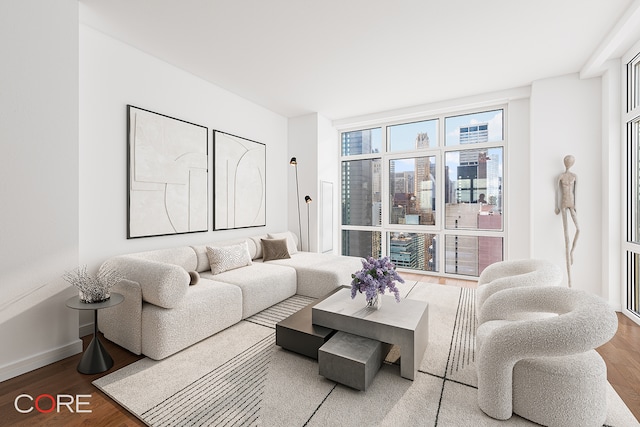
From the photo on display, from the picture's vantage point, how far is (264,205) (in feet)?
15.9

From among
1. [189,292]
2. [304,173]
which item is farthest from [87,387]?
[304,173]

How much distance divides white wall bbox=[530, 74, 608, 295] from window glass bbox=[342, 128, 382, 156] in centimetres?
243

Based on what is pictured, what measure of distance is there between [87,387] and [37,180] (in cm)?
155

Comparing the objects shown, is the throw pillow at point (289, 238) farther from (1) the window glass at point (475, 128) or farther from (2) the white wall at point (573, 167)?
(2) the white wall at point (573, 167)

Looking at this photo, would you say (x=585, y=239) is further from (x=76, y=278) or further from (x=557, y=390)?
(x=76, y=278)

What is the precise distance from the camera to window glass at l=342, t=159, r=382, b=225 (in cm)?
563

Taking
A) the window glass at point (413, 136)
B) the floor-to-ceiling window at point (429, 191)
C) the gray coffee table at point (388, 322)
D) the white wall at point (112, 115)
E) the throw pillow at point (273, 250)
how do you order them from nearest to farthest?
the gray coffee table at point (388, 322), the white wall at point (112, 115), the throw pillow at point (273, 250), the floor-to-ceiling window at point (429, 191), the window glass at point (413, 136)

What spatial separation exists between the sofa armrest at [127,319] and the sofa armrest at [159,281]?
0.06 m

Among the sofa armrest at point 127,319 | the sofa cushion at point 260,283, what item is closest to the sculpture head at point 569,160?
the sofa cushion at point 260,283

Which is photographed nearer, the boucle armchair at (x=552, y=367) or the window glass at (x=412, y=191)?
the boucle armchair at (x=552, y=367)

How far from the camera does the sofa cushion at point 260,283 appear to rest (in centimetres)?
305

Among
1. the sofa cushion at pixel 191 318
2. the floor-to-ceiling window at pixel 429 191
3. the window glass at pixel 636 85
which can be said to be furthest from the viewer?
the floor-to-ceiling window at pixel 429 191

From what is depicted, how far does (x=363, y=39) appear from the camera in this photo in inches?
115

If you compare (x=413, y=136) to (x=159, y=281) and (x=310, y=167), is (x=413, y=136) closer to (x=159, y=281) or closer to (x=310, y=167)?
(x=310, y=167)
